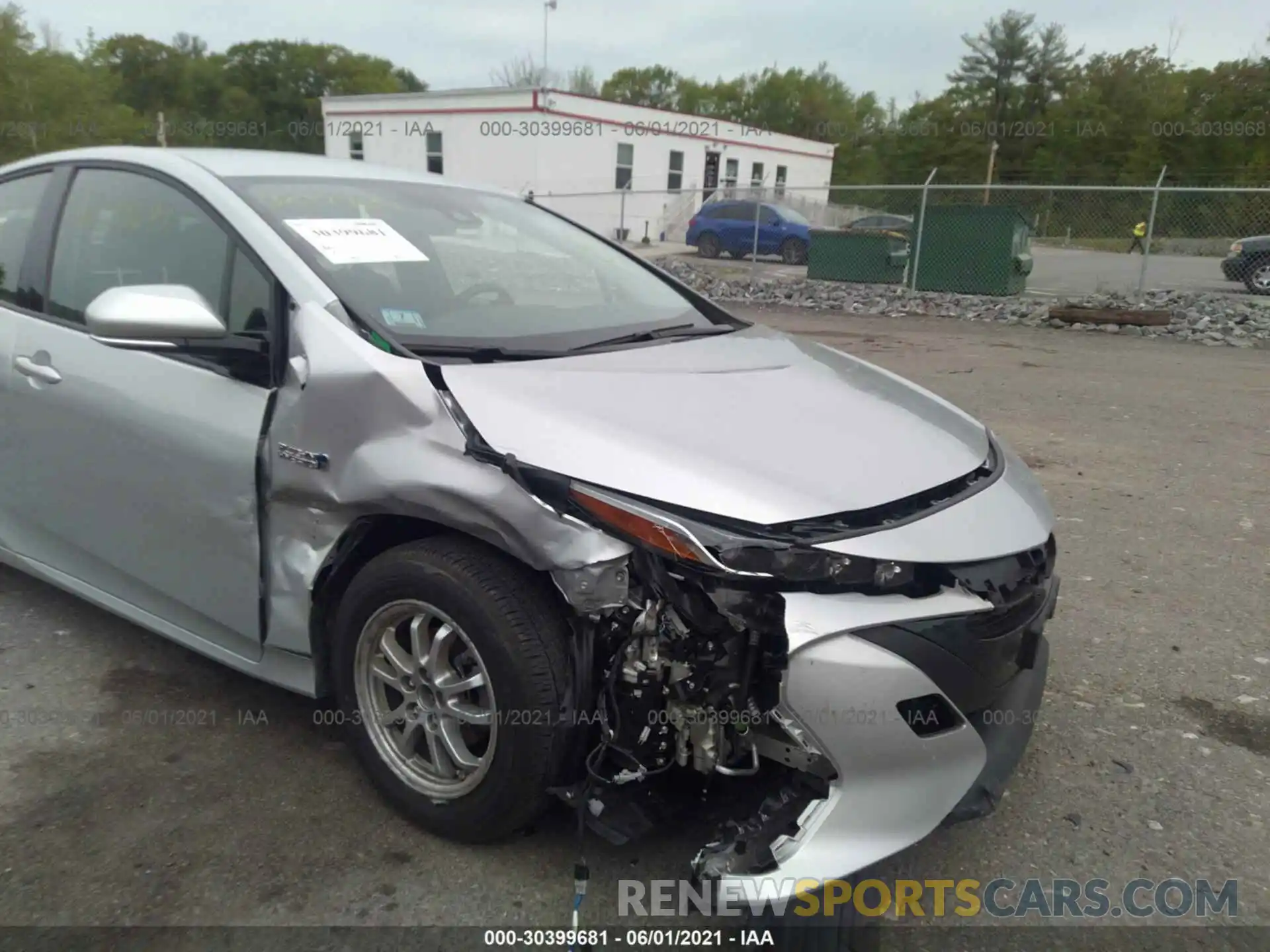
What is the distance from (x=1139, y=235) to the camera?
14.9m

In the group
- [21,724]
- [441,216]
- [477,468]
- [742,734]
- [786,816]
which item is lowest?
[21,724]

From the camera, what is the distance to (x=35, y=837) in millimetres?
2344

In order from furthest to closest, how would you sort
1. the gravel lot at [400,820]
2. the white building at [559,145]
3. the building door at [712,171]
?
the building door at [712,171], the white building at [559,145], the gravel lot at [400,820]

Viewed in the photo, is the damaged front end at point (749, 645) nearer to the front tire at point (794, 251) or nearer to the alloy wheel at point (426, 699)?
the alloy wheel at point (426, 699)

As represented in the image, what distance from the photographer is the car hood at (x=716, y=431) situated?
1995 millimetres

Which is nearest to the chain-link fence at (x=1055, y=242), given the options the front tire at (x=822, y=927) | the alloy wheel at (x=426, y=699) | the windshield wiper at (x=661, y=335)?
the windshield wiper at (x=661, y=335)

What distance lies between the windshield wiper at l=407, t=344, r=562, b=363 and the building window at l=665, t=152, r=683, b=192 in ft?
92.2

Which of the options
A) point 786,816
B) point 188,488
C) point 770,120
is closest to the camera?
point 786,816

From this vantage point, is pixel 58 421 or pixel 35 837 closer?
pixel 35 837

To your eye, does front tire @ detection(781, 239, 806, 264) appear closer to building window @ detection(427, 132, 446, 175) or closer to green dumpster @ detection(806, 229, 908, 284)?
green dumpster @ detection(806, 229, 908, 284)

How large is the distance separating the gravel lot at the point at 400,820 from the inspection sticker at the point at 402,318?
1264 millimetres

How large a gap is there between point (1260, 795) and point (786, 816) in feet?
5.41

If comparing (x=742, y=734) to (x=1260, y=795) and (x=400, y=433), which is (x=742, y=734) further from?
(x=1260, y=795)

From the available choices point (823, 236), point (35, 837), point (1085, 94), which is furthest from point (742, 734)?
point (1085, 94)
